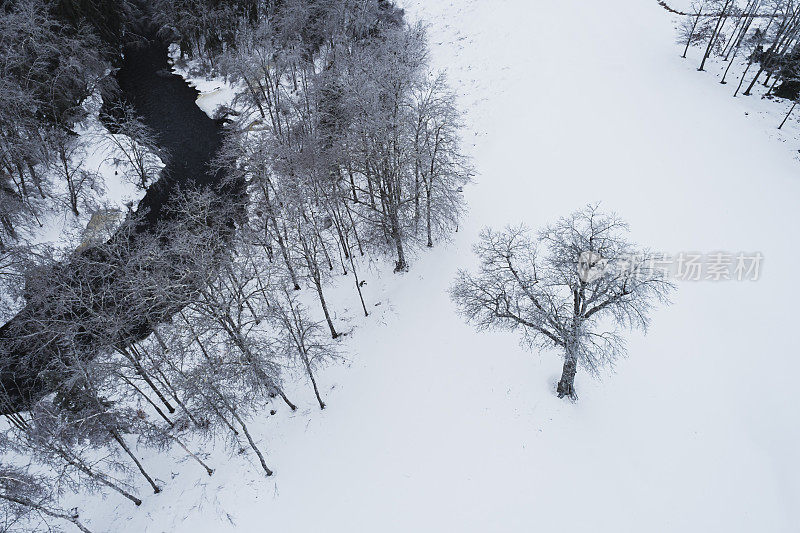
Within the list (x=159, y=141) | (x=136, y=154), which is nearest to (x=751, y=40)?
(x=136, y=154)

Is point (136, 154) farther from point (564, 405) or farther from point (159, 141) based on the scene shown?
point (564, 405)

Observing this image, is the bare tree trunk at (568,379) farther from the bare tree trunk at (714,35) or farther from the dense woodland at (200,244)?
the bare tree trunk at (714,35)

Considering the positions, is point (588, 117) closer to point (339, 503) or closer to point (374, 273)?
point (374, 273)

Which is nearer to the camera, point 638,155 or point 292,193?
point 292,193

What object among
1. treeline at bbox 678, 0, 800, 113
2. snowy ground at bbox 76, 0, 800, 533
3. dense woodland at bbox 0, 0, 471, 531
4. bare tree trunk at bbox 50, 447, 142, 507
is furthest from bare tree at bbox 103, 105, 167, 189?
treeline at bbox 678, 0, 800, 113

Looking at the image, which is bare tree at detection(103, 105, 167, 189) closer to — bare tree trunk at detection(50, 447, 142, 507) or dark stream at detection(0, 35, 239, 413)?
dark stream at detection(0, 35, 239, 413)

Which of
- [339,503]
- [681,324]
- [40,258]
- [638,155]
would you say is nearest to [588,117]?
[638,155]

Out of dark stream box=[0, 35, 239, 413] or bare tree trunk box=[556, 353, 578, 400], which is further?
dark stream box=[0, 35, 239, 413]
